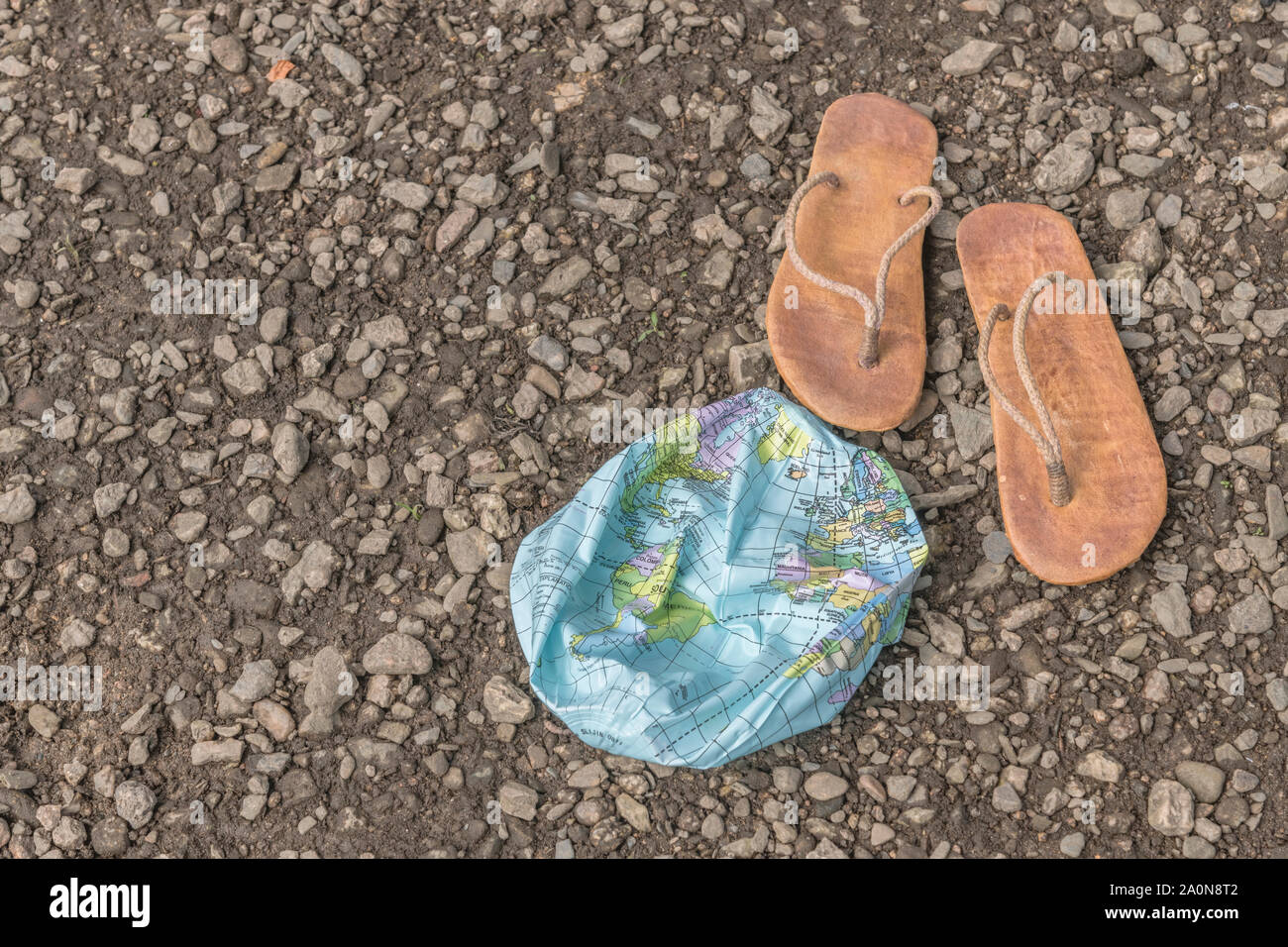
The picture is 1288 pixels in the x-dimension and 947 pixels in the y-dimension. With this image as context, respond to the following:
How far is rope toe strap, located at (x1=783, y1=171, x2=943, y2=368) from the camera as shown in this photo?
10.1ft

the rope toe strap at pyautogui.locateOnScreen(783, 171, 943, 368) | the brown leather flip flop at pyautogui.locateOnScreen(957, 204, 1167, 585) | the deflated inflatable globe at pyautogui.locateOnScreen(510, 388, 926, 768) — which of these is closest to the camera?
the deflated inflatable globe at pyautogui.locateOnScreen(510, 388, 926, 768)

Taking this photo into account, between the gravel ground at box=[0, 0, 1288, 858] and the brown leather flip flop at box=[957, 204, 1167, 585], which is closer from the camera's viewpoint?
the gravel ground at box=[0, 0, 1288, 858]

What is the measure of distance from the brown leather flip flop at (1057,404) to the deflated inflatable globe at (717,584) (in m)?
0.37

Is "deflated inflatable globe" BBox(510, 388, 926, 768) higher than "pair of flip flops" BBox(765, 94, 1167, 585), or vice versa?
"pair of flip flops" BBox(765, 94, 1167, 585)

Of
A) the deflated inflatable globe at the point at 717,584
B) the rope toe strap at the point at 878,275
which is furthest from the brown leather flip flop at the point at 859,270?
the deflated inflatable globe at the point at 717,584

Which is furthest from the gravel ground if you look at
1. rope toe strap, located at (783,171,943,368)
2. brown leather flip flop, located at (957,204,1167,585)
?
rope toe strap, located at (783,171,943,368)

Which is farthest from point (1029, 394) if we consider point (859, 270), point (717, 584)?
point (717, 584)

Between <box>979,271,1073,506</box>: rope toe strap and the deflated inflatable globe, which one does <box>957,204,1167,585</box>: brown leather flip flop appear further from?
the deflated inflatable globe

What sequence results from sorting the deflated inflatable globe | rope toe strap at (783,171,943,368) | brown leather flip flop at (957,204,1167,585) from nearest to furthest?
the deflated inflatable globe, brown leather flip flop at (957,204,1167,585), rope toe strap at (783,171,943,368)

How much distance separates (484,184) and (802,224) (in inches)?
40.7

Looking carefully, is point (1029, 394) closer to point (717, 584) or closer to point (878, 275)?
point (878, 275)

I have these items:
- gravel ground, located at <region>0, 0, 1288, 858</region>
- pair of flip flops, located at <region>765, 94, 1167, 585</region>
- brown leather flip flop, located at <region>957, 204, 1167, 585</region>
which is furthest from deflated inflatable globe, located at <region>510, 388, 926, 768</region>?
brown leather flip flop, located at <region>957, 204, 1167, 585</region>

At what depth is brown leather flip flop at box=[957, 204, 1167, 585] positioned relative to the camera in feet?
9.50
